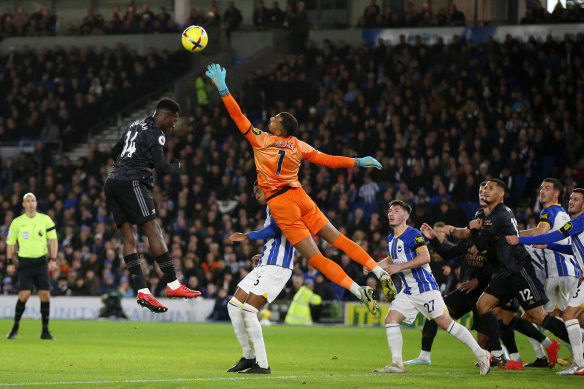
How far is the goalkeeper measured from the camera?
998 cm

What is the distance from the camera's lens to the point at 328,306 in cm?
2208

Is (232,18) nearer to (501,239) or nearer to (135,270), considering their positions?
(501,239)

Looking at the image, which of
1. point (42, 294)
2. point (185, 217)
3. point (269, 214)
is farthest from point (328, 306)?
point (269, 214)

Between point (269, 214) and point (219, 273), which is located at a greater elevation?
point (269, 214)

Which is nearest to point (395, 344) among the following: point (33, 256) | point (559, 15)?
point (33, 256)

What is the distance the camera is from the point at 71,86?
3186cm

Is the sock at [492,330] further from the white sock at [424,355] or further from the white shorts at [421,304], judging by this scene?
the white shorts at [421,304]

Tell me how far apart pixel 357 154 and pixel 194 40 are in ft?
47.1

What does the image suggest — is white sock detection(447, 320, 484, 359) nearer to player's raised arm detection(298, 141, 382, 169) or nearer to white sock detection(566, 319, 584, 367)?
white sock detection(566, 319, 584, 367)

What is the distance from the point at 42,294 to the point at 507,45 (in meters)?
16.5

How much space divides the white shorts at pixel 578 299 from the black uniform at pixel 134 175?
5.34 metres

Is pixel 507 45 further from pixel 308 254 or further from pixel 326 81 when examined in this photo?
pixel 308 254

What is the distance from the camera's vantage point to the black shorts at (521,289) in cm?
1121

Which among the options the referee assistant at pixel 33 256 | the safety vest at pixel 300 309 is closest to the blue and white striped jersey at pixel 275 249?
the referee assistant at pixel 33 256
